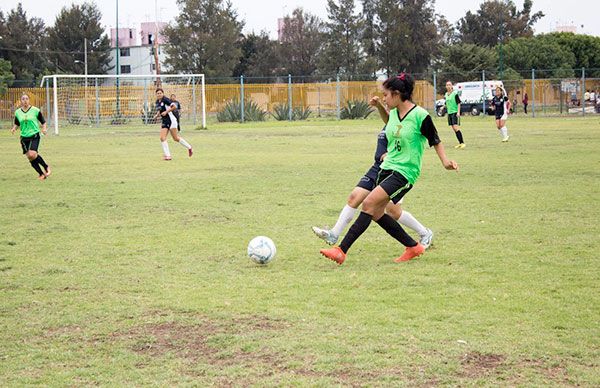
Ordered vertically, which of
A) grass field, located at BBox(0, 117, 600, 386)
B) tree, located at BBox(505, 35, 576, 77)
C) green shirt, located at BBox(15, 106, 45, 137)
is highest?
tree, located at BBox(505, 35, 576, 77)

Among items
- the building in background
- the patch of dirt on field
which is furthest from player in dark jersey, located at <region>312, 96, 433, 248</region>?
the building in background

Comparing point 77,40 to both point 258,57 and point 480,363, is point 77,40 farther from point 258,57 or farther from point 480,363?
point 480,363

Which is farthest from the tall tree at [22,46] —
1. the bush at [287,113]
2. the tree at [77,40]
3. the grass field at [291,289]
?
the grass field at [291,289]

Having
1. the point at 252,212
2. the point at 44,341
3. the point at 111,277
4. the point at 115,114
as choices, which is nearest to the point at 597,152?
the point at 252,212

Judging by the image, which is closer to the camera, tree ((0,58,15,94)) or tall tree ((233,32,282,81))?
tree ((0,58,15,94))

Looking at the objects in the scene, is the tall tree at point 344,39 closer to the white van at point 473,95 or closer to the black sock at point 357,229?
the white van at point 473,95

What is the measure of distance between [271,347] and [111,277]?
285 cm

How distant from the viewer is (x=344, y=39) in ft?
254

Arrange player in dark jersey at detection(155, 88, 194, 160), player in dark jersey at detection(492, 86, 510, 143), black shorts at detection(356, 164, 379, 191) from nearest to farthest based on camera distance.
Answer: black shorts at detection(356, 164, 379, 191)
player in dark jersey at detection(155, 88, 194, 160)
player in dark jersey at detection(492, 86, 510, 143)

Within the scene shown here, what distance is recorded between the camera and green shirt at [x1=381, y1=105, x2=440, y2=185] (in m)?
8.50

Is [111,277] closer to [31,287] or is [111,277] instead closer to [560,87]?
[31,287]

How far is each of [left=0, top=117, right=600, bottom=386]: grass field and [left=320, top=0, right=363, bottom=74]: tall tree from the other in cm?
6258

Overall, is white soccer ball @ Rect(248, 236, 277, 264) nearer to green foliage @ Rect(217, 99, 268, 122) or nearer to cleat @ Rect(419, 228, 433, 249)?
cleat @ Rect(419, 228, 433, 249)

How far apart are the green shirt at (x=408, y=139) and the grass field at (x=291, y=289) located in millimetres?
980
